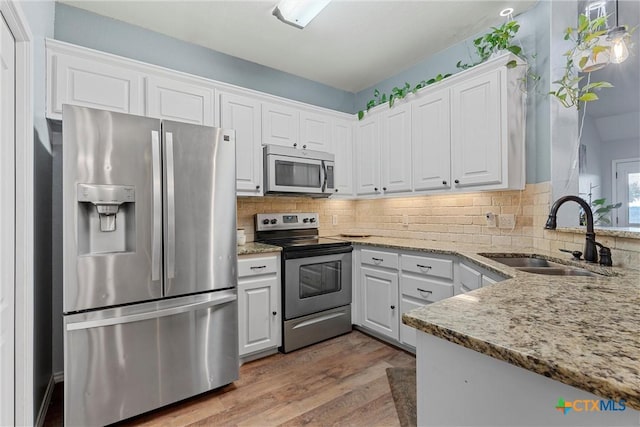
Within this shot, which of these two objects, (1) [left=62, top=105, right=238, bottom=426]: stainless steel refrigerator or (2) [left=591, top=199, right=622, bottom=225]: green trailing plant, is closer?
(1) [left=62, top=105, right=238, bottom=426]: stainless steel refrigerator

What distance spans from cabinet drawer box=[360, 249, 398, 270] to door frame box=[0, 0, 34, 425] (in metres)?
2.30

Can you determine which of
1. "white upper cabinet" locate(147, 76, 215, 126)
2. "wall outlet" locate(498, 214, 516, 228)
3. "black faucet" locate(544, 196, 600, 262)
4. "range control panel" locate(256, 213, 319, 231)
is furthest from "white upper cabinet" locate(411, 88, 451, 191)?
"white upper cabinet" locate(147, 76, 215, 126)

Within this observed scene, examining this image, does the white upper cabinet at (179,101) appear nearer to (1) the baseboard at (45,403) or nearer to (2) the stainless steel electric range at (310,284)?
(2) the stainless steel electric range at (310,284)

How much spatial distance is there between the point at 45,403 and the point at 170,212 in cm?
134

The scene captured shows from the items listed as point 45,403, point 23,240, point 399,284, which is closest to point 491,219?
point 399,284

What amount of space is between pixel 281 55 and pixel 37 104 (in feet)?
6.44

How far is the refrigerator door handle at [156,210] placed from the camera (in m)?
1.81

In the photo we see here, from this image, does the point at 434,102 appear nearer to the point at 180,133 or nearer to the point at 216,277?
the point at 180,133

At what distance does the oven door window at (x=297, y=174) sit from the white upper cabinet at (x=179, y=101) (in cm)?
69

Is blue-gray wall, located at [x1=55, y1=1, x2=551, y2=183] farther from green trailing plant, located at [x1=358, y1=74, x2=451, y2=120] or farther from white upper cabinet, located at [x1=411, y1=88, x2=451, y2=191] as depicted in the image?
white upper cabinet, located at [x1=411, y1=88, x2=451, y2=191]

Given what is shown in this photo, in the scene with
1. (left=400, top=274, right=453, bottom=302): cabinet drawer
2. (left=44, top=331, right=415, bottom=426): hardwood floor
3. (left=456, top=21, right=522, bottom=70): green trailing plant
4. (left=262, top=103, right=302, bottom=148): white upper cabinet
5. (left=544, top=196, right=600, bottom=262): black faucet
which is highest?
(left=456, top=21, right=522, bottom=70): green trailing plant

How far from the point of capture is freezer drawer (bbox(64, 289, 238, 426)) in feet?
5.40

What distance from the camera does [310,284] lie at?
2.74 metres

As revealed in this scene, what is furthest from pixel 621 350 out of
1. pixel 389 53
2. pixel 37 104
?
pixel 389 53
